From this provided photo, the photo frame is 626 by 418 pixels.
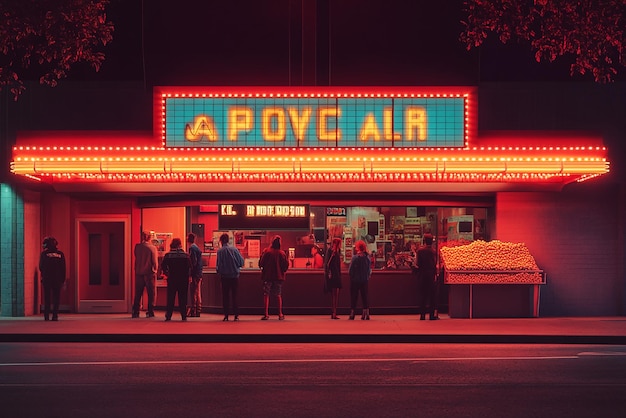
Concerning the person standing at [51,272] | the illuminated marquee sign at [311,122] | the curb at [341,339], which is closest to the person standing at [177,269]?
the person standing at [51,272]

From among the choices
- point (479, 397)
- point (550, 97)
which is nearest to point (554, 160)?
point (550, 97)

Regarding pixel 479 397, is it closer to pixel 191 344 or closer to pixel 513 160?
pixel 191 344

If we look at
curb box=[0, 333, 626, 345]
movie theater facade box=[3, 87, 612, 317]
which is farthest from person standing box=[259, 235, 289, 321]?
curb box=[0, 333, 626, 345]

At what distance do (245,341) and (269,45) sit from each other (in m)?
7.26

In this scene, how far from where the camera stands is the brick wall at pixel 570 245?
2033cm

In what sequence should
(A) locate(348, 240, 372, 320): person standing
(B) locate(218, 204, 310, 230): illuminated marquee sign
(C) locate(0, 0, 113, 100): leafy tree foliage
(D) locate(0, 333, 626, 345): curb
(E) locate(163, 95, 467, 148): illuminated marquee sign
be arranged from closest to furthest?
(C) locate(0, 0, 113, 100): leafy tree foliage → (D) locate(0, 333, 626, 345): curb → (A) locate(348, 240, 372, 320): person standing → (E) locate(163, 95, 467, 148): illuminated marquee sign → (B) locate(218, 204, 310, 230): illuminated marquee sign

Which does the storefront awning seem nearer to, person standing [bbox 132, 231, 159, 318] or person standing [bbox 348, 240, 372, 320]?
person standing [bbox 132, 231, 159, 318]

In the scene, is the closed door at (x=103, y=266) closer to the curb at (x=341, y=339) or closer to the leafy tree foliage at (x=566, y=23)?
the curb at (x=341, y=339)

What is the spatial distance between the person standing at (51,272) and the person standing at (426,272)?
7.63m

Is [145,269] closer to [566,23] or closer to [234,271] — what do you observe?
[234,271]

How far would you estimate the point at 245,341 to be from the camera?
16.5 m

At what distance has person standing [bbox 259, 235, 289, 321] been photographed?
19.3 metres

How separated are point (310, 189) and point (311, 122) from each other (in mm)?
1510

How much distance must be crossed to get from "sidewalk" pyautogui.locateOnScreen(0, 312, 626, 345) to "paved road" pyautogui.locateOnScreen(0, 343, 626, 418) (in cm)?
78
